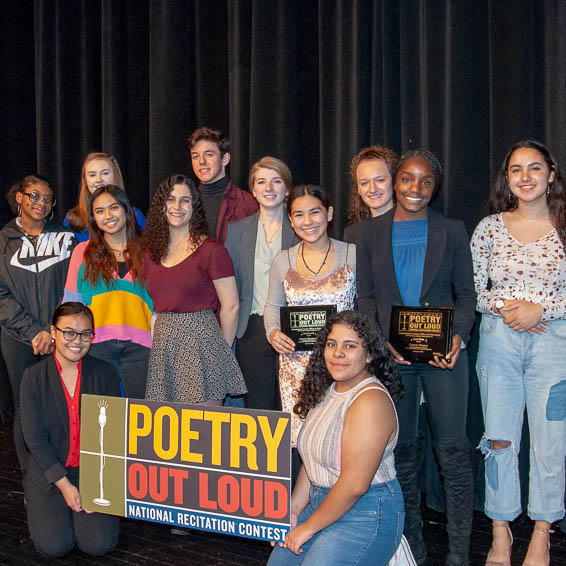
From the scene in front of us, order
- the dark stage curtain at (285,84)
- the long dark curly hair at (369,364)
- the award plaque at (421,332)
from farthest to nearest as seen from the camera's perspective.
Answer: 1. the dark stage curtain at (285,84)
2. the award plaque at (421,332)
3. the long dark curly hair at (369,364)

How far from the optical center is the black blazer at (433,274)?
2.64 metres

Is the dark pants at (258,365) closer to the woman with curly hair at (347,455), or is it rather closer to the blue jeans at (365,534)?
the woman with curly hair at (347,455)

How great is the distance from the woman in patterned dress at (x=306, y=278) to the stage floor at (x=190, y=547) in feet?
1.71

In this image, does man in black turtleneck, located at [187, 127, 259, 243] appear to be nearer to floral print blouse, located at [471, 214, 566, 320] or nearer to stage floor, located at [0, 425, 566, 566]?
floral print blouse, located at [471, 214, 566, 320]

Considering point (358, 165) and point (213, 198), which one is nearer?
point (358, 165)

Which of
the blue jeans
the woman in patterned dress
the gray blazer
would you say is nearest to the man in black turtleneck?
the gray blazer

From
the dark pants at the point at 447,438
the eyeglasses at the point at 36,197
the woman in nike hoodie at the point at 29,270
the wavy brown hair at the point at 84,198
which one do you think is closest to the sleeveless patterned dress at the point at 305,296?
the dark pants at the point at 447,438

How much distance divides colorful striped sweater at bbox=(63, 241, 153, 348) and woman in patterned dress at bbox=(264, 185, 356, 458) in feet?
1.90

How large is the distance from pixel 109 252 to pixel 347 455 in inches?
61.6

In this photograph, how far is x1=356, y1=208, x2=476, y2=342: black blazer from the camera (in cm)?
264

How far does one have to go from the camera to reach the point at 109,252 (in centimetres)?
311

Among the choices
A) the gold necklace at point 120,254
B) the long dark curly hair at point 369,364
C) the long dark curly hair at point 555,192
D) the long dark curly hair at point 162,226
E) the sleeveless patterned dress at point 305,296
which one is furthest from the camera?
the gold necklace at point 120,254

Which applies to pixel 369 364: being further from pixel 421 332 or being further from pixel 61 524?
pixel 61 524

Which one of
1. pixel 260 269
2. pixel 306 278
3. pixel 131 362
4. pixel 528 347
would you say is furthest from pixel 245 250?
pixel 528 347
